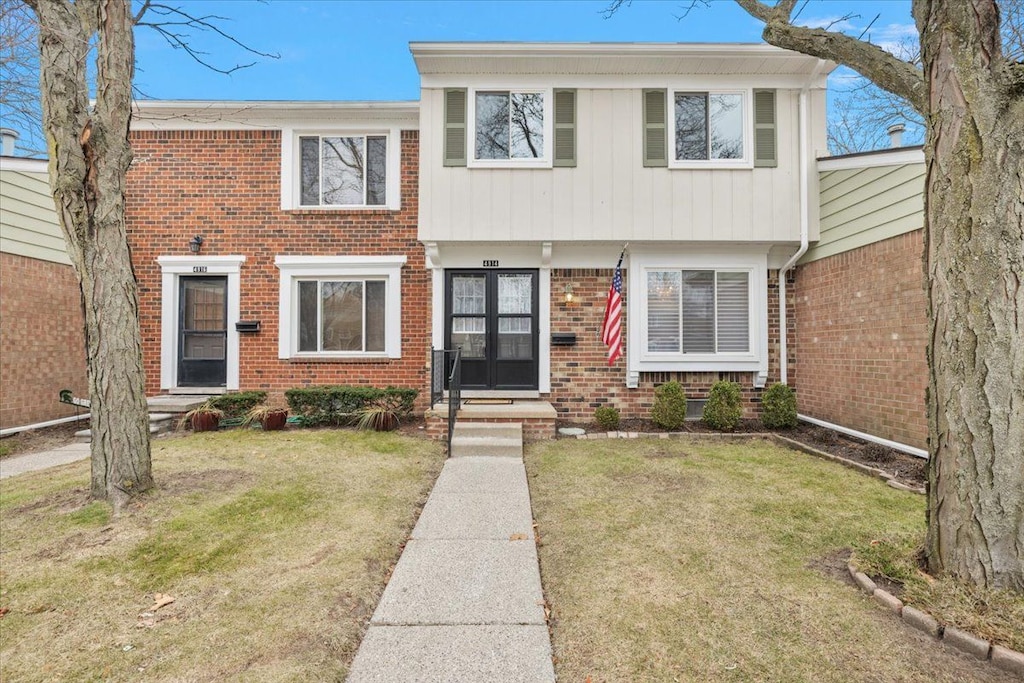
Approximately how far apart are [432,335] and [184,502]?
4382 mm

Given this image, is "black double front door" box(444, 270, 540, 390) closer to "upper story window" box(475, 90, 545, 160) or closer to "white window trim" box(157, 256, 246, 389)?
"upper story window" box(475, 90, 545, 160)

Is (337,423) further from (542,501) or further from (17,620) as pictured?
(17,620)

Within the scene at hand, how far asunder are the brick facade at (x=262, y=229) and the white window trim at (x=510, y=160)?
1.38 metres

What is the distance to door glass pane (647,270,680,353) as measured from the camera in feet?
25.5

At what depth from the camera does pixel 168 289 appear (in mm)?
8492

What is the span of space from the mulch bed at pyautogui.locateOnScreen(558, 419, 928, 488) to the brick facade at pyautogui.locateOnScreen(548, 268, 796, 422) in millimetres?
332

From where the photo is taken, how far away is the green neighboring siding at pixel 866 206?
18.3ft

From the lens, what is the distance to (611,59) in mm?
7312

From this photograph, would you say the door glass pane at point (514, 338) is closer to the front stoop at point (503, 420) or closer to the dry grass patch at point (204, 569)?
the front stoop at point (503, 420)

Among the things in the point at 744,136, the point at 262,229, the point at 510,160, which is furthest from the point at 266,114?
the point at 744,136

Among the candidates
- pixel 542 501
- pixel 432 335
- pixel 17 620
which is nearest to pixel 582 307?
pixel 432 335

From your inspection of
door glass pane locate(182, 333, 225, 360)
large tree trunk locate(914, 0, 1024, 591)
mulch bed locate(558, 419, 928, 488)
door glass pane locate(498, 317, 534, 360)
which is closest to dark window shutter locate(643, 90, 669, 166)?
door glass pane locate(498, 317, 534, 360)

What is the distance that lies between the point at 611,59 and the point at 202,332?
325 inches

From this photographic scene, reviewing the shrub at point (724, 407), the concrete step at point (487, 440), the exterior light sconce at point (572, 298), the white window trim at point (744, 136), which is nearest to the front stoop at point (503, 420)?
the concrete step at point (487, 440)
